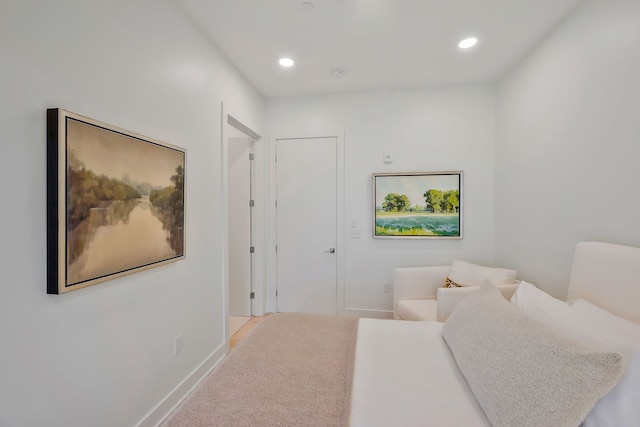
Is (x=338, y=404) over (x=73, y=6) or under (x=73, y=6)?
under

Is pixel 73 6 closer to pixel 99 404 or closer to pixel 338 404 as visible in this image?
pixel 99 404

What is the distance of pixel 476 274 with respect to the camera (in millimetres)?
2592

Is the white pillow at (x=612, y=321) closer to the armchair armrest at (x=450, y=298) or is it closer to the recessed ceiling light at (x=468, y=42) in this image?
the armchair armrest at (x=450, y=298)

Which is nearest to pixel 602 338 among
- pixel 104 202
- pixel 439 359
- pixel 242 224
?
A: pixel 439 359

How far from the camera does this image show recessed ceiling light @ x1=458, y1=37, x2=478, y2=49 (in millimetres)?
2248

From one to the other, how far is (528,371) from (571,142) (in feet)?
5.80

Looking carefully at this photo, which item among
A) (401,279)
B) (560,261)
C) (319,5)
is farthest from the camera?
(401,279)

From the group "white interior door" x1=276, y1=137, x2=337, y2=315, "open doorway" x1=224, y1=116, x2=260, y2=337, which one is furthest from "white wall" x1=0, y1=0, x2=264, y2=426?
"white interior door" x1=276, y1=137, x2=337, y2=315

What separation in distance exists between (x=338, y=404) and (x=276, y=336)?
24.8 inches

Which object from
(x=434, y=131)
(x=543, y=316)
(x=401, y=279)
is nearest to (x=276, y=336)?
(x=543, y=316)

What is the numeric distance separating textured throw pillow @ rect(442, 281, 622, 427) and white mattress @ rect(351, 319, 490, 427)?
7 cm

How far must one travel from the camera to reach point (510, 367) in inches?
38.5

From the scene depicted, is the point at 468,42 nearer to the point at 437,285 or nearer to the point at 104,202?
the point at 437,285

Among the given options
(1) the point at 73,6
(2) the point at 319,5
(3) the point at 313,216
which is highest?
(2) the point at 319,5
